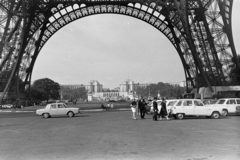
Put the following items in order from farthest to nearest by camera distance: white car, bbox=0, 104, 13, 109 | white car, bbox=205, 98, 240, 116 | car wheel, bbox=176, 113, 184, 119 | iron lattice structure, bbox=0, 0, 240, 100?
white car, bbox=0, 104, 13, 109 < iron lattice structure, bbox=0, 0, 240, 100 < white car, bbox=205, 98, 240, 116 < car wheel, bbox=176, 113, 184, 119

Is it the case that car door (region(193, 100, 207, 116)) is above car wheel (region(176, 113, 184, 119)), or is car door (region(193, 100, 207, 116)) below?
above

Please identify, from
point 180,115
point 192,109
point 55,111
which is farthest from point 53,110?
point 192,109

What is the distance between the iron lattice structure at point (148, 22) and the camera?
47.3 m

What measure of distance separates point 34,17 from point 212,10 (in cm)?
2987

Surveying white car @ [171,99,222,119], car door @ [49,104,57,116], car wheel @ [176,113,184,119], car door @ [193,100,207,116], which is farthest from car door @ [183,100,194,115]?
car door @ [49,104,57,116]

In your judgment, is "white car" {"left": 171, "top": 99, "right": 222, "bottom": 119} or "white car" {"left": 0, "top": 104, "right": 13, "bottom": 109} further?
"white car" {"left": 0, "top": 104, "right": 13, "bottom": 109}

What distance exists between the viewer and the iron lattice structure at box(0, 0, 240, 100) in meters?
47.3

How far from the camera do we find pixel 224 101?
31969mm

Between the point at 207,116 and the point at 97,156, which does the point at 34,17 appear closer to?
the point at 207,116

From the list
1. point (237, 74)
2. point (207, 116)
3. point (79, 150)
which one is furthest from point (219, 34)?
point (79, 150)

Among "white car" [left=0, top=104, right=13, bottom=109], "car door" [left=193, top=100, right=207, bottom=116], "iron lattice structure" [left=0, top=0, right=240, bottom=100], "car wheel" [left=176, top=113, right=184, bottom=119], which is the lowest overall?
"car wheel" [left=176, top=113, right=184, bottom=119]

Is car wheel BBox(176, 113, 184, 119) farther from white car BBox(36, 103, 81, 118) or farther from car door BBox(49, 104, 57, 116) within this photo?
car door BBox(49, 104, 57, 116)

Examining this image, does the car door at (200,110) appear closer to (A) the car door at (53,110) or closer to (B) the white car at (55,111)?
(B) the white car at (55,111)

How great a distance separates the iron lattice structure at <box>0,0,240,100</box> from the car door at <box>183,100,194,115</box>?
59.4ft
